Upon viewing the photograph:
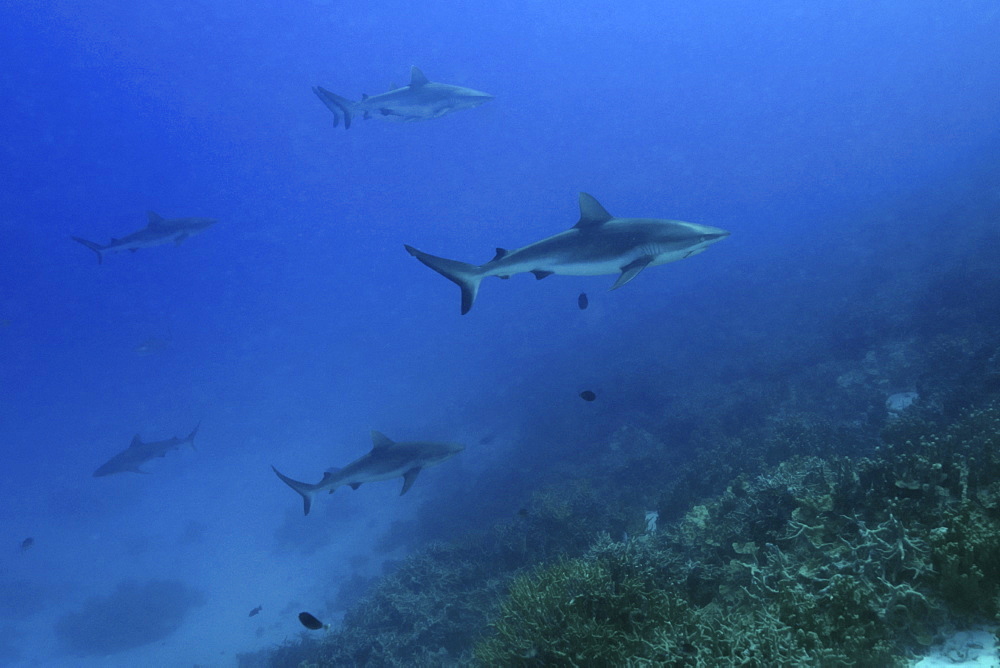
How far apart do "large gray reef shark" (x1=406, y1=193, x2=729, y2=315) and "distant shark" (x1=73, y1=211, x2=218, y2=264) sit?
17.0 m

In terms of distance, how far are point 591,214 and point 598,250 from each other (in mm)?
646

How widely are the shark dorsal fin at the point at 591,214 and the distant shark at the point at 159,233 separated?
18.1 m

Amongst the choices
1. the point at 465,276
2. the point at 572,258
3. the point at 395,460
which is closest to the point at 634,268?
the point at 572,258

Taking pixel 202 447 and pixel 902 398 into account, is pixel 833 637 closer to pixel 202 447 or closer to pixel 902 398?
pixel 902 398

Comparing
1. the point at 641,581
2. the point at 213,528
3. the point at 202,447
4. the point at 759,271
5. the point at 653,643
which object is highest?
the point at 653,643

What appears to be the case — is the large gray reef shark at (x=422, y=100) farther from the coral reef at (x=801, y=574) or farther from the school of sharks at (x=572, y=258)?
the coral reef at (x=801, y=574)

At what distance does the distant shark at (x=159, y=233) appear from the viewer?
18.1 meters

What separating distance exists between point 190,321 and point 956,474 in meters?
199

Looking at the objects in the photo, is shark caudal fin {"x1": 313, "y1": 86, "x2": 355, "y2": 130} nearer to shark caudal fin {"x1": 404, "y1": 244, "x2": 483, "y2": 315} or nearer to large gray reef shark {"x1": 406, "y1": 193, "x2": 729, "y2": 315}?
shark caudal fin {"x1": 404, "y1": 244, "x2": 483, "y2": 315}

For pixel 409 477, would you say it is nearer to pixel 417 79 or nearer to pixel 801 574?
pixel 801 574

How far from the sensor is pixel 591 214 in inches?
260

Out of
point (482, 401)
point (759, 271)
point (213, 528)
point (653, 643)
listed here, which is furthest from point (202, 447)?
point (653, 643)

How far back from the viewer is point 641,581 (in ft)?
13.3

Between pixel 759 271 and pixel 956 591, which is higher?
pixel 956 591
